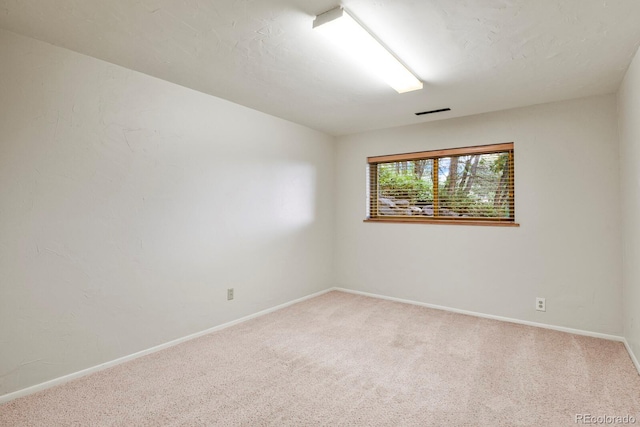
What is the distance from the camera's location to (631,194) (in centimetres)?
250

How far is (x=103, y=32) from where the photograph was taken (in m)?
1.98

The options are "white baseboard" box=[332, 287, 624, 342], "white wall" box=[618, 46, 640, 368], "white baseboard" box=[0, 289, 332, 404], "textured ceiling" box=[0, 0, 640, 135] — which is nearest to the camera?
"textured ceiling" box=[0, 0, 640, 135]

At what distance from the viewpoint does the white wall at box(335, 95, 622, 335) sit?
2.98m

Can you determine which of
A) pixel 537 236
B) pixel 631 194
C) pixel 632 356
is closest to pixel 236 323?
pixel 537 236

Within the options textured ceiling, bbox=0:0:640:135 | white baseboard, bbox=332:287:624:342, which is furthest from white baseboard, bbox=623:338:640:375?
textured ceiling, bbox=0:0:640:135

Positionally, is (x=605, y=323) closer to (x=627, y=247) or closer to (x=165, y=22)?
(x=627, y=247)

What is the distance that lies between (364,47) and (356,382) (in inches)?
88.3

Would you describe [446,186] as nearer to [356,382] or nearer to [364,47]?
[364,47]

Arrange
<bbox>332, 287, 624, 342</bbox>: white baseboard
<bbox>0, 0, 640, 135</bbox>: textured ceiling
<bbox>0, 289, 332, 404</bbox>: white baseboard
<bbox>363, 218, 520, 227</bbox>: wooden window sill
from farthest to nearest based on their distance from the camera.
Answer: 1. <bbox>363, 218, 520, 227</bbox>: wooden window sill
2. <bbox>332, 287, 624, 342</bbox>: white baseboard
3. <bbox>0, 289, 332, 404</bbox>: white baseboard
4. <bbox>0, 0, 640, 135</bbox>: textured ceiling

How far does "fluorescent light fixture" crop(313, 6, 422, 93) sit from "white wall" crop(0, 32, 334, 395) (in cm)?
160

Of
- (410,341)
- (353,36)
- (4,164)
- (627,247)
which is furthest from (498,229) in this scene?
(4,164)

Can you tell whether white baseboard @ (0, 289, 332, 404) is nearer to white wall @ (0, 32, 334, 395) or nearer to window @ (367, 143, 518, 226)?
white wall @ (0, 32, 334, 395)

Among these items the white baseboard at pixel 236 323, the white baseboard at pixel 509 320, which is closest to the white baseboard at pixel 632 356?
the white baseboard at pixel 236 323

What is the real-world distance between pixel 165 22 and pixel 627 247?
3.85 m
